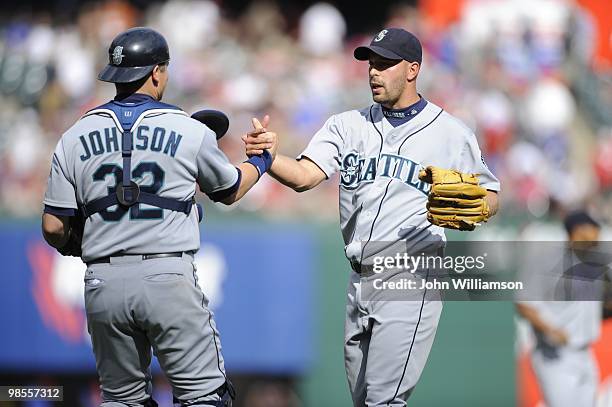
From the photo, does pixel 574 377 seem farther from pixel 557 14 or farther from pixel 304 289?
pixel 557 14

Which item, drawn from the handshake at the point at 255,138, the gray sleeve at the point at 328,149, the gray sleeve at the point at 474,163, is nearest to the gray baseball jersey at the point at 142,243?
the handshake at the point at 255,138

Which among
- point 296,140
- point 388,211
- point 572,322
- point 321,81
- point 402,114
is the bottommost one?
point 572,322

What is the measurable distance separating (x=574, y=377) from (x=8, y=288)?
195 inches

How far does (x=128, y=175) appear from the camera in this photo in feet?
13.6

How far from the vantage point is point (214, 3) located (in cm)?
1419

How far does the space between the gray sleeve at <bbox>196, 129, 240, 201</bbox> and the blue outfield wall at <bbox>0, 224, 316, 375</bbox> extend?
177 inches

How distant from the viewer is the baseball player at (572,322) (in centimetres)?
707

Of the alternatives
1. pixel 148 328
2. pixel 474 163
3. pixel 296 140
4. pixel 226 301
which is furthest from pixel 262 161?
pixel 296 140

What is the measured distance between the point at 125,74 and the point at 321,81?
766 centimetres

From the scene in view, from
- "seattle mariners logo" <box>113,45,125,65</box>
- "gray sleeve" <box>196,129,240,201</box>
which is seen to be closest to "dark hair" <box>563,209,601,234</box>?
"gray sleeve" <box>196,129,240,201</box>

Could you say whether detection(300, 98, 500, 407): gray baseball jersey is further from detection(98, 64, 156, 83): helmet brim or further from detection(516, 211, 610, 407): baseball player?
detection(516, 211, 610, 407): baseball player

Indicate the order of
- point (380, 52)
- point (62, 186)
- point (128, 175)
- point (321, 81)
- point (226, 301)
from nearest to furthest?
point (128, 175), point (62, 186), point (380, 52), point (226, 301), point (321, 81)

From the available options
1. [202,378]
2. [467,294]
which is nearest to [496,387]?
[467,294]

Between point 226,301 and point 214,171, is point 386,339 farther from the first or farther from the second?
point 226,301
